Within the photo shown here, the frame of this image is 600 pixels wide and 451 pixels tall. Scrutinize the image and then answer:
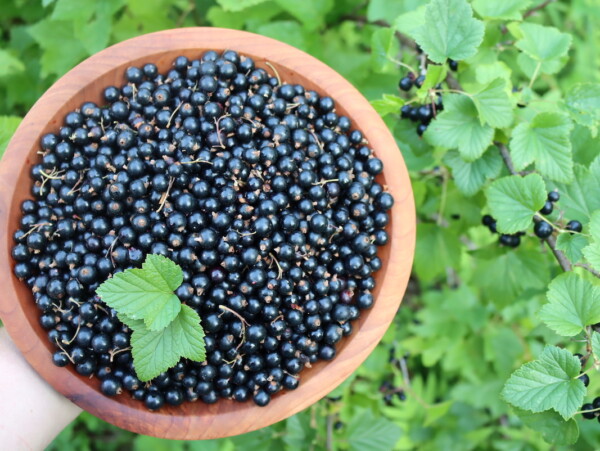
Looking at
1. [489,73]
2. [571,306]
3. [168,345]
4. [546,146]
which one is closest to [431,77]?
[489,73]

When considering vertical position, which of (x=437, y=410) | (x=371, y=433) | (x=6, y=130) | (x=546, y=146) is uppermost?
(x=6, y=130)

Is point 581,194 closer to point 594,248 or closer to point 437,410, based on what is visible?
point 594,248

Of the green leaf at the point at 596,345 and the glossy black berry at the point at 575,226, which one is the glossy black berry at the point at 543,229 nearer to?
the glossy black berry at the point at 575,226

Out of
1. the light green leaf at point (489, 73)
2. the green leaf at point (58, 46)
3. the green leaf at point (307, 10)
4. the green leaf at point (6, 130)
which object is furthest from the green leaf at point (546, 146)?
the green leaf at point (58, 46)

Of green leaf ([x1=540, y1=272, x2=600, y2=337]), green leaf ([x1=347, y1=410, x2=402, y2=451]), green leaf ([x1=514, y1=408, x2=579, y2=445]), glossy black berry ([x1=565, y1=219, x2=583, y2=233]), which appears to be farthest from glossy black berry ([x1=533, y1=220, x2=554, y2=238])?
green leaf ([x1=347, y1=410, x2=402, y2=451])

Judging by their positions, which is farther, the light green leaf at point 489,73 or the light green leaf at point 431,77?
the light green leaf at point 489,73

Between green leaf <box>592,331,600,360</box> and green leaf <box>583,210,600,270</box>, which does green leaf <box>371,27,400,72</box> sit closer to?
green leaf <box>583,210,600,270</box>

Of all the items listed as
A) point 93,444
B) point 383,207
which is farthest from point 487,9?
point 93,444
